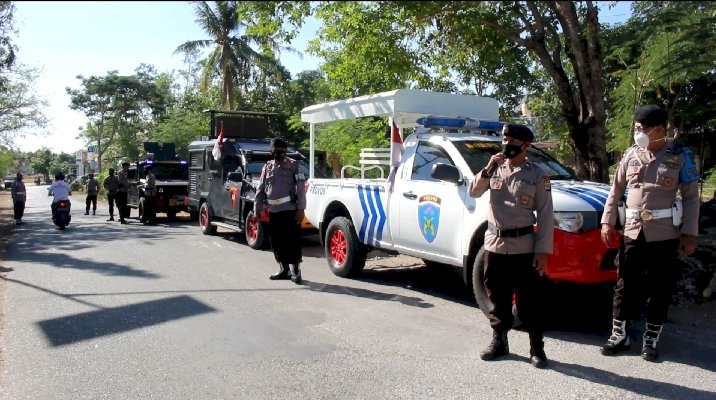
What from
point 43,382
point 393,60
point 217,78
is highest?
point 217,78

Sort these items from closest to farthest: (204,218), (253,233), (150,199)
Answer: (253,233), (204,218), (150,199)

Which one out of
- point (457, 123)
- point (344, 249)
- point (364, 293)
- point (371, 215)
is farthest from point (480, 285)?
point (344, 249)

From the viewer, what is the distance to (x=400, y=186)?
7336 millimetres

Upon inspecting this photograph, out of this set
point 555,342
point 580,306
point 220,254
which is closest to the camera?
point 555,342

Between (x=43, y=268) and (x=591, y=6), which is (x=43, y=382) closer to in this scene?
(x=43, y=268)

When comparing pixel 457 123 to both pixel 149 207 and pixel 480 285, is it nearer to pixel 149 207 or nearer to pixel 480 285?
pixel 480 285

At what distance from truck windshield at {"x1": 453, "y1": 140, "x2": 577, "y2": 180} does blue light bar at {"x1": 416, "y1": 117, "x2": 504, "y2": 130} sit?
500 millimetres

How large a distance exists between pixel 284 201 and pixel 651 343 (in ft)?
15.2

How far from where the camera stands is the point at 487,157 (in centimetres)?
676

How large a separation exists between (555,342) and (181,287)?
15.5 ft

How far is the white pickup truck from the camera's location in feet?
17.8

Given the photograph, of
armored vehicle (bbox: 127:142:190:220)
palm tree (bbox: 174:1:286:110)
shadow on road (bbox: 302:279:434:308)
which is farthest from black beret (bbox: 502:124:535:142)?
palm tree (bbox: 174:1:286:110)

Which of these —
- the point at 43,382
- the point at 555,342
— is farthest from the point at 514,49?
the point at 43,382

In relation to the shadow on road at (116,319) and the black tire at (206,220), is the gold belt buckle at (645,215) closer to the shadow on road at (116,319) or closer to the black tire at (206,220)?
the shadow on road at (116,319)
